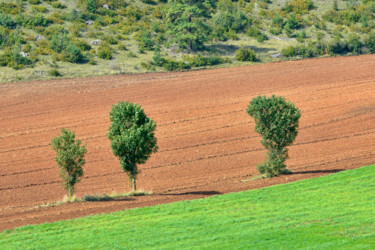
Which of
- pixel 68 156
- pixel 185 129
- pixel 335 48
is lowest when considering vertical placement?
pixel 68 156

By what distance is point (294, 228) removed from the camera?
24797mm

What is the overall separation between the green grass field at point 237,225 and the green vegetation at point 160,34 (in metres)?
38.2

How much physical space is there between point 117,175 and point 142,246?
55.6ft

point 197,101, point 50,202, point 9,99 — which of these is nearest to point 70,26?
Answer: point 9,99

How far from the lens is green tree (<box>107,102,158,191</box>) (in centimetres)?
3438

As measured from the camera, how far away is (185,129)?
48719 millimetres

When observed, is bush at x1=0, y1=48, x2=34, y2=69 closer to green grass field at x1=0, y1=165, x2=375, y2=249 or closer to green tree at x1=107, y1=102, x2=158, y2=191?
green tree at x1=107, y1=102, x2=158, y2=191

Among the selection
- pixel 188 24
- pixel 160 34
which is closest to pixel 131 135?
pixel 188 24

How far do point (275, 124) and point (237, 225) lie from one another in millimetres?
11432

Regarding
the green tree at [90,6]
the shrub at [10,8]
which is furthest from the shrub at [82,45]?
the shrub at [10,8]

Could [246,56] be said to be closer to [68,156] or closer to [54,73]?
[54,73]

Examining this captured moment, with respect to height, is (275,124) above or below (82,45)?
below

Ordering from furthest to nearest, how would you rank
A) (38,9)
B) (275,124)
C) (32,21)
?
(38,9)
(32,21)
(275,124)

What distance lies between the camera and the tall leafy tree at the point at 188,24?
72.9 metres
